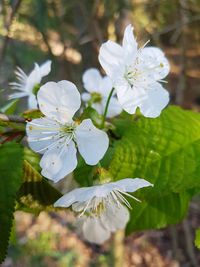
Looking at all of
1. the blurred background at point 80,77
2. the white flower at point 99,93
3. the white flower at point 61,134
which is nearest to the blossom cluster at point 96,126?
the white flower at point 61,134

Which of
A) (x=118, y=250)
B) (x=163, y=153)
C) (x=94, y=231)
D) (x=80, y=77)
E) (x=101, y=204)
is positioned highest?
(x=163, y=153)

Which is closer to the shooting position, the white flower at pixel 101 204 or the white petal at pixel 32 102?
the white flower at pixel 101 204

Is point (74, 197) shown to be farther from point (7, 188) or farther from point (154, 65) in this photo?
point (154, 65)

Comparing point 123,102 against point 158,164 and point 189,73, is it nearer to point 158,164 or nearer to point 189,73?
point 158,164

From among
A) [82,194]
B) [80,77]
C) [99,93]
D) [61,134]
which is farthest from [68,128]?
[80,77]

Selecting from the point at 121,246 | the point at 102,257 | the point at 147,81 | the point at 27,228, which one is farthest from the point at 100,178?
Result: the point at 27,228

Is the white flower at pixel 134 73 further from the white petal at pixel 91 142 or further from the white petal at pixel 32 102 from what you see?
the white petal at pixel 32 102
